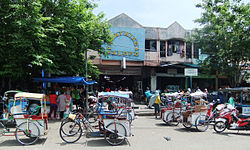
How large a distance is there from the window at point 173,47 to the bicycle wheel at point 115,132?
55.5ft

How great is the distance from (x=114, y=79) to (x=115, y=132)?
1742cm

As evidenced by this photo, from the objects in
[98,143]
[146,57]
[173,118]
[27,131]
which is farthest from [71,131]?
[146,57]

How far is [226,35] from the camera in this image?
16.0m

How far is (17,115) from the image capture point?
709cm

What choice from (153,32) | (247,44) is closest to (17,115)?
(247,44)

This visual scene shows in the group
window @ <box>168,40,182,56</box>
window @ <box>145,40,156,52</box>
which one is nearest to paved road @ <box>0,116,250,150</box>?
window @ <box>145,40,156,52</box>

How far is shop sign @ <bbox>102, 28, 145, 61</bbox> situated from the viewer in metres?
21.1

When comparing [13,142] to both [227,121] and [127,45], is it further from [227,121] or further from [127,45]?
[127,45]

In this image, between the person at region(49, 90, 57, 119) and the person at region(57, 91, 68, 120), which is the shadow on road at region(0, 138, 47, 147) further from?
the person at region(49, 90, 57, 119)

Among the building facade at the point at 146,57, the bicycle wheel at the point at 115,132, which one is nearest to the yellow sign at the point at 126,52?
the building facade at the point at 146,57

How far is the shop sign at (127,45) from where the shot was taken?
21141mm

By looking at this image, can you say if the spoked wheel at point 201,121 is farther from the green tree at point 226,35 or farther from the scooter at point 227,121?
the green tree at point 226,35

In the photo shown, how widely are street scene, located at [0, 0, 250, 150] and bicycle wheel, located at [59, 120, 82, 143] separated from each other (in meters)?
0.03

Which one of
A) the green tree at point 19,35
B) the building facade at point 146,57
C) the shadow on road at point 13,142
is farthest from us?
the building facade at point 146,57
